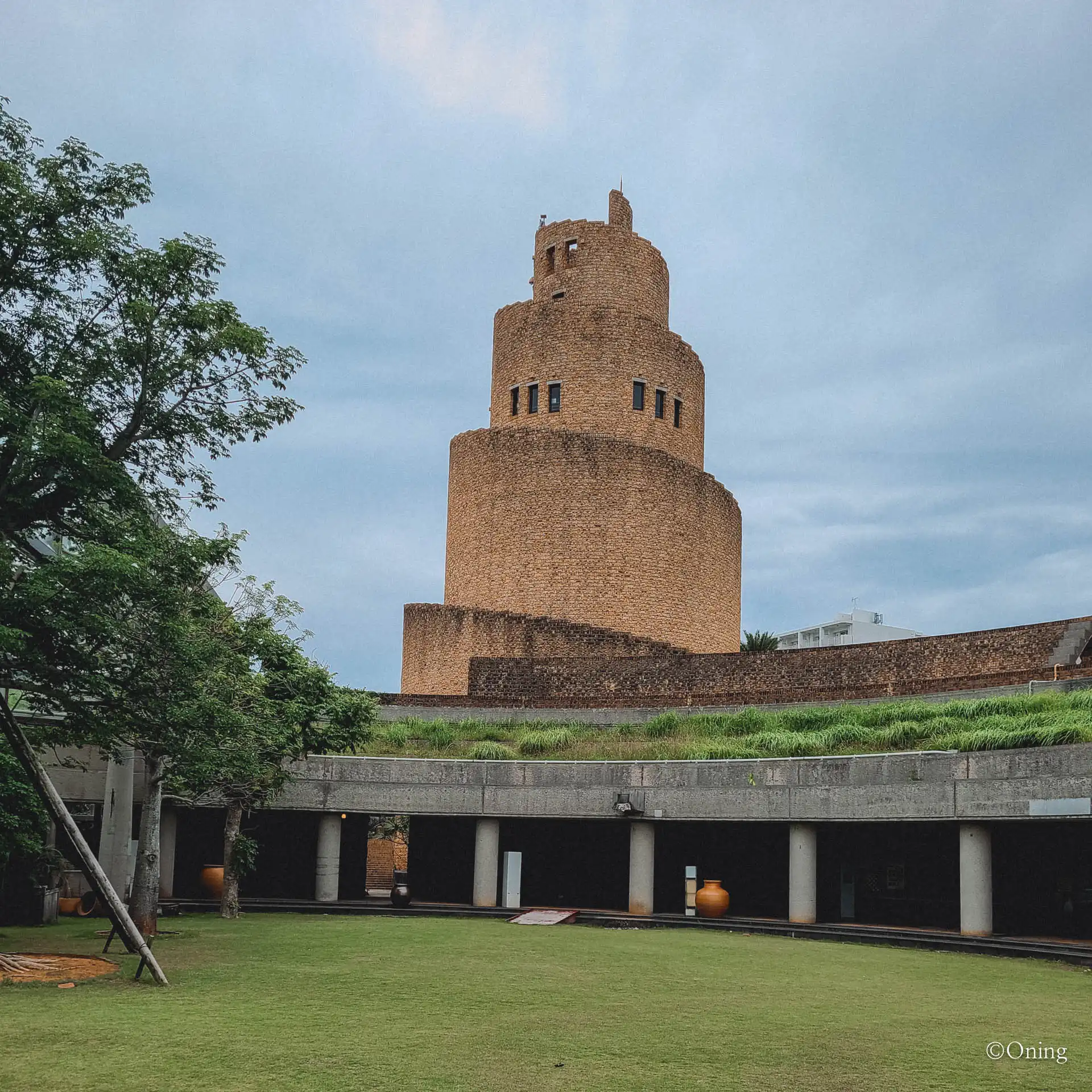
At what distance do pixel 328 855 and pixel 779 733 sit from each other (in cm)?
1089

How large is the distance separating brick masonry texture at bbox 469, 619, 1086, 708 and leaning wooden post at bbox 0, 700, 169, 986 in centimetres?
2247

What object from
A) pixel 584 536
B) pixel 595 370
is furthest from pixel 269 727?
pixel 595 370

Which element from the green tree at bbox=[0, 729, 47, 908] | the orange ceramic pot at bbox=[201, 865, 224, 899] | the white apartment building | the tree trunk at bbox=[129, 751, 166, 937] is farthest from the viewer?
the white apartment building

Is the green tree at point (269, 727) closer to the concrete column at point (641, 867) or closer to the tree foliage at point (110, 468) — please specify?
the tree foliage at point (110, 468)

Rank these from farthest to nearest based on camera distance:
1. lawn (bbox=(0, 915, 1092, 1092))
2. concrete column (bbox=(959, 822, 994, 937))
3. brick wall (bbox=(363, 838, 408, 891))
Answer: brick wall (bbox=(363, 838, 408, 891)), concrete column (bbox=(959, 822, 994, 937)), lawn (bbox=(0, 915, 1092, 1092))

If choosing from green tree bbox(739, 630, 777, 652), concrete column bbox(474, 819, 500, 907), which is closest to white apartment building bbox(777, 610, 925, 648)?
green tree bbox(739, 630, 777, 652)

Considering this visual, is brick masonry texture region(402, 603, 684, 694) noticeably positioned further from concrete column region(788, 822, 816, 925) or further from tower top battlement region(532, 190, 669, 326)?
concrete column region(788, 822, 816, 925)

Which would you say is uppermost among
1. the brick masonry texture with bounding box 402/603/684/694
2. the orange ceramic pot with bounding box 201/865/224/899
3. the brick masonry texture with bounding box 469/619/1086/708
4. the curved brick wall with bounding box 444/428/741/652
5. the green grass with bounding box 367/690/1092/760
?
the curved brick wall with bounding box 444/428/741/652

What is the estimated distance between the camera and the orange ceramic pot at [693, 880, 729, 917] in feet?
79.3

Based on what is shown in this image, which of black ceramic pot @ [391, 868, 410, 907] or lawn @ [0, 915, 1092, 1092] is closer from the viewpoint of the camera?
lawn @ [0, 915, 1092, 1092]

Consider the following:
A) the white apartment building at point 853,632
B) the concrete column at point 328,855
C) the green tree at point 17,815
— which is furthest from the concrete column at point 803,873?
the white apartment building at point 853,632

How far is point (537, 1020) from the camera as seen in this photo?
36.7 ft

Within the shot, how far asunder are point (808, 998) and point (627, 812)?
11985 millimetres

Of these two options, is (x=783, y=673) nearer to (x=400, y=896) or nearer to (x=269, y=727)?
(x=400, y=896)
